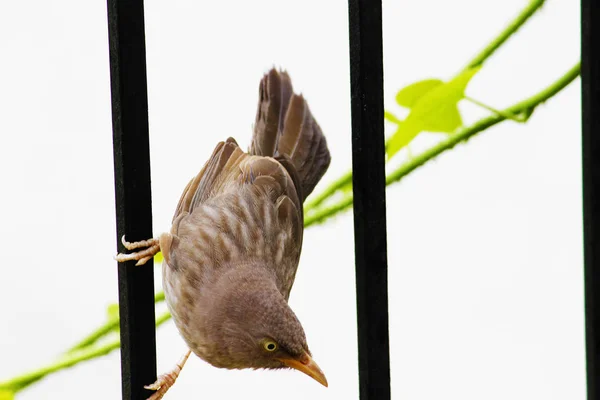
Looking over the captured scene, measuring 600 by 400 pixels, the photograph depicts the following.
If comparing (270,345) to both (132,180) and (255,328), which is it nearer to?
(255,328)

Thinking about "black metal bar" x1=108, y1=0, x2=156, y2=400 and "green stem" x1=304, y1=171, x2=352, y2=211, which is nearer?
"black metal bar" x1=108, y1=0, x2=156, y2=400

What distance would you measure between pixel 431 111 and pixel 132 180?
0.68 m

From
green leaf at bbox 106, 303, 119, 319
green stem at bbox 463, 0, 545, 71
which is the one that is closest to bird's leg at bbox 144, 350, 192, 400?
green leaf at bbox 106, 303, 119, 319

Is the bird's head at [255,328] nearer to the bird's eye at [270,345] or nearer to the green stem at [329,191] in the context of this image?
the bird's eye at [270,345]

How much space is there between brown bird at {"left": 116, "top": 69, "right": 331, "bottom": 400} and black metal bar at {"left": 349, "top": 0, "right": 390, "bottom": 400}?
0.38 meters

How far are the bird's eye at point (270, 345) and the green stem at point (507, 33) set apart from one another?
0.70 meters

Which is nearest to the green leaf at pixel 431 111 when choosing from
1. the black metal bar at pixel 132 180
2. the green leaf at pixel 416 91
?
the green leaf at pixel 416 91

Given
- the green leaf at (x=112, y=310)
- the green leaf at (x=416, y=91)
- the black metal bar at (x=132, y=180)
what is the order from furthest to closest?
the green leaf at (x=112, y=310)
the green leaf at (x=416, y=91)
the black metal bar at (x=132, y=180)

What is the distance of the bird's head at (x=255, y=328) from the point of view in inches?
55.8

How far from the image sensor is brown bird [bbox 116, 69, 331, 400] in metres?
1.45

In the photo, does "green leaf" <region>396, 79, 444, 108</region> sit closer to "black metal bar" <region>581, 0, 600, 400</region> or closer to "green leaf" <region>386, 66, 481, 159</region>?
"green leaf" <region>386, 66, 481, 159</region>

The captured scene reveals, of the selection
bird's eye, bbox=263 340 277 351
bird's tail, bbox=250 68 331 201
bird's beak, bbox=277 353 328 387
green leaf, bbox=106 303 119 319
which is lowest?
bird's beak, bbox=277 353 328 387

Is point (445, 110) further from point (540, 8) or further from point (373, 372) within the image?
point (373, 372)

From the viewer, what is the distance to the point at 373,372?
1020 mm
